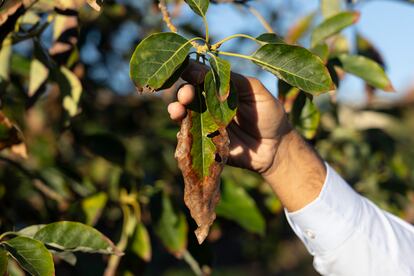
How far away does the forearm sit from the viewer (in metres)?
1.42

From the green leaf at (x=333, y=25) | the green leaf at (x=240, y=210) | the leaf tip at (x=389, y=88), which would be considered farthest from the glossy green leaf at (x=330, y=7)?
the green leaf at (x=240, y=210)

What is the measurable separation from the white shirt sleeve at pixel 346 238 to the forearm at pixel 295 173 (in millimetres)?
20

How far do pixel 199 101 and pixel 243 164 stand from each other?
1.16 feet

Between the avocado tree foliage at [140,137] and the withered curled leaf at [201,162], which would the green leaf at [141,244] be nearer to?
the avocado tree foliage at [140,137]

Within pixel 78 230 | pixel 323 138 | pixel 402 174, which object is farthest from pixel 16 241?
pixel 402 174

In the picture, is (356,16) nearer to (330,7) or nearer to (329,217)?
(330,7)

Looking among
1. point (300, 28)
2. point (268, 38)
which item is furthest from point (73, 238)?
point (300, 28)

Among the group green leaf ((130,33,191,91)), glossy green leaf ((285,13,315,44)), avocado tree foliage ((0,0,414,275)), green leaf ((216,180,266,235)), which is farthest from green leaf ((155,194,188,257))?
glossy green leaf ((285,13,315,44))

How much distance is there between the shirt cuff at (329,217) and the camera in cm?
149

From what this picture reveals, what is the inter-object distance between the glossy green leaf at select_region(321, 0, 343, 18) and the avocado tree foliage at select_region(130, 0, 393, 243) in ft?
2.29

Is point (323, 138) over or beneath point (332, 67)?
beneath

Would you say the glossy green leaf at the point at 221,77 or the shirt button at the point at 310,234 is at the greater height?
the glossy green leaf at the point at 221,77

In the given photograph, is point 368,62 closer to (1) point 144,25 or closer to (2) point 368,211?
(2) point 368,211

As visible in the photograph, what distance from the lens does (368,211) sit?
1.56 m
